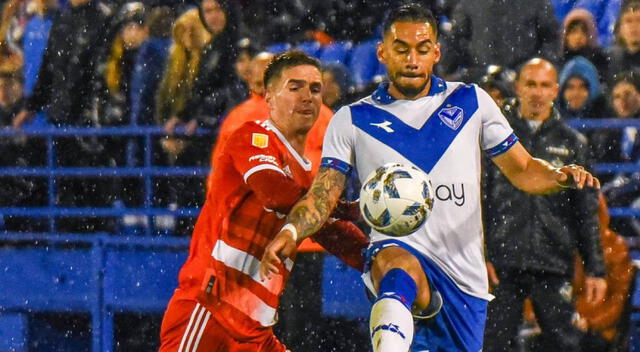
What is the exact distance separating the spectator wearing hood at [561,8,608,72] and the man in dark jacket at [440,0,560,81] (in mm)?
62

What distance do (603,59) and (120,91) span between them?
2.80m

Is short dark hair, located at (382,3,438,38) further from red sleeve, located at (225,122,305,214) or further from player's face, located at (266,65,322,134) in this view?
red sleeve, located at (225,122,305,214)

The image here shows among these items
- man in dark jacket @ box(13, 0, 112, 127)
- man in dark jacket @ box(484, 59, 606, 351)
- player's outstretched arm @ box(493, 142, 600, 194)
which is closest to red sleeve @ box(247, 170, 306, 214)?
player's outstretched arm @ box(493, 142, 600, 194)

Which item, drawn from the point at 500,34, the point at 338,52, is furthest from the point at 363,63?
the point at 500,34

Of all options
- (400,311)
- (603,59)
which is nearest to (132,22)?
(603,59)

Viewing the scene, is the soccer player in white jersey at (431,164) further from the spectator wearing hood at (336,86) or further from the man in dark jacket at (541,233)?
the spectator wearing hood at (336,86)

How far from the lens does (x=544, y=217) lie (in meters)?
5.95

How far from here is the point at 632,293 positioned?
602 centimetres

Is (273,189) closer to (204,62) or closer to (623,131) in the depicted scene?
(623,131)

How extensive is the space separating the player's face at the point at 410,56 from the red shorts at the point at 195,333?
1.01 meters

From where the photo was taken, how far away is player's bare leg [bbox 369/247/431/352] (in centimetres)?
381

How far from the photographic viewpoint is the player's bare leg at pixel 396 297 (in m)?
3.81

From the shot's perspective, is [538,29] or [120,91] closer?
[538,29]

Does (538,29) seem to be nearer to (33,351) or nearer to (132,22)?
(132,22)
